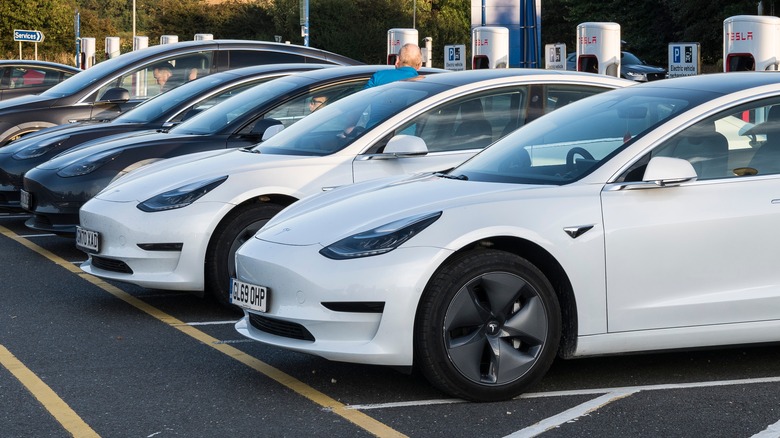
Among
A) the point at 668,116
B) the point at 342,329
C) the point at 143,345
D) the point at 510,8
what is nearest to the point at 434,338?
the point at 342,329

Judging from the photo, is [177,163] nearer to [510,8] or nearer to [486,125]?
[486,125]

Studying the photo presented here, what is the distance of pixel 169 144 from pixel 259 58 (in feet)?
16.4

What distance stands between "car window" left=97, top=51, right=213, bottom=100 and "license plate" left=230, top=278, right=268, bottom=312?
25.7 feet

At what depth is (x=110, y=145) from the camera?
31.9 ft

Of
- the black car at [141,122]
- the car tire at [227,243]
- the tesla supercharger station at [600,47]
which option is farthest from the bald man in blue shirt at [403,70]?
the tesla supercharger station at [600,47]

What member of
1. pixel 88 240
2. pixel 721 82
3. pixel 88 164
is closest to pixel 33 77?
pixel 88 164

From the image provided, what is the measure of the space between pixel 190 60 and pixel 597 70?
5.48 m

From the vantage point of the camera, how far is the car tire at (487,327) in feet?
17.3

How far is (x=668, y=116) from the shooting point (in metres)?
5.82

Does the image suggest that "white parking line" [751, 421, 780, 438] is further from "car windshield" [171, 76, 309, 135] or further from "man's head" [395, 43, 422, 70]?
"man's head" [395, 43, 422, 70]

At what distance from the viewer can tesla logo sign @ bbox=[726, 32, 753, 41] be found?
511 inches

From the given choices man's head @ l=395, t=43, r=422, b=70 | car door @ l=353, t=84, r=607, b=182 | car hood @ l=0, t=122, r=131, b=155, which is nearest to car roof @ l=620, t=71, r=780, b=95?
car door @ l=353, t=84, r=607, b=182

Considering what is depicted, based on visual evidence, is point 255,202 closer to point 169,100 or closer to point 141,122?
point 141,122

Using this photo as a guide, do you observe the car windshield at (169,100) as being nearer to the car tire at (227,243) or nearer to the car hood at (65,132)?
the car hood at (65,132)
